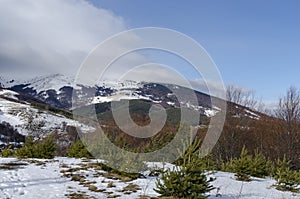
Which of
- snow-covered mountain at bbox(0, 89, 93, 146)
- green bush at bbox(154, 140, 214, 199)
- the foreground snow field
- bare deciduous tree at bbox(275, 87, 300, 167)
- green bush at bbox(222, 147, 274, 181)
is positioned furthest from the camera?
snow-covered mountain at bbox(0, 89, 93, 146)

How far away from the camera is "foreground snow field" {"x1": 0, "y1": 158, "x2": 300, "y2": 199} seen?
920cm

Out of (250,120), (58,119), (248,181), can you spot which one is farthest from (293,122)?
(58,119)

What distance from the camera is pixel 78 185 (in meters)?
10.5

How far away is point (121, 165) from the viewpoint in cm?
1244

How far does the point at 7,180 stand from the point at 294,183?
36.1 ft

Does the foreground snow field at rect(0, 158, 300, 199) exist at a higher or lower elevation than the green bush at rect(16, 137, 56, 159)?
lower

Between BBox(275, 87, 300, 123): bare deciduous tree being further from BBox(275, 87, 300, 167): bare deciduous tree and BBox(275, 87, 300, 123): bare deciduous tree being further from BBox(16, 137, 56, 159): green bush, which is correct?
BBox(16, 137, 56, 159): green bush

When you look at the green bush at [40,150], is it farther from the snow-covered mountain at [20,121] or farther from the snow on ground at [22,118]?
the snow on ground at [22,118]

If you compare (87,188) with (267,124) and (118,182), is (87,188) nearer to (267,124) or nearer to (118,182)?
(118,182)

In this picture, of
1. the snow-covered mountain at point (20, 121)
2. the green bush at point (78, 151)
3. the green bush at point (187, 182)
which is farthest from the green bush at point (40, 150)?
the snow-covered mountain at point (20, 121)

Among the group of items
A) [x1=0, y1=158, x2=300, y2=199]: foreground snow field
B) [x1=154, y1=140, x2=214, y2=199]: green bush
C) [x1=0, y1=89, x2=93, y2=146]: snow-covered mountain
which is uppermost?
[x1=0, y1=89, x2=93, y2=146]: snow-covered mountain

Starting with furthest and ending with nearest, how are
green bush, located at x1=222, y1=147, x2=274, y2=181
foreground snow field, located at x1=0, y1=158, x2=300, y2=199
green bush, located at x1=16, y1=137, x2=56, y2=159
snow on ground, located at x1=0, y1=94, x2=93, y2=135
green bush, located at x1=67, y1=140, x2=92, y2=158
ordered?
snow on ground, located at x1=0, y1=94, x2=93, y2=135, green bush, located at x1=67, y1=140, x2=92, y2=158, green bush, located at x1=16, y1=137, x2=56, y2=159, green bush, located at x1=222, y1=147, x2=274, y2=181, foreground snow field, located at x1=0, y1=158, x2=300, y2=199

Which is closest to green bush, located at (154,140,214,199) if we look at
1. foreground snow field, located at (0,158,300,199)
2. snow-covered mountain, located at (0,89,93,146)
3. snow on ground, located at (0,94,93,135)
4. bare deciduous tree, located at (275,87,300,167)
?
foreground snow field, located at (0,158,300,199)

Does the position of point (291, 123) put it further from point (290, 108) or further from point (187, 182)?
point (187, 182)
